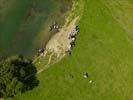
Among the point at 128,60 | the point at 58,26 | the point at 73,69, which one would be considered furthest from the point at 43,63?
the point at 128,60

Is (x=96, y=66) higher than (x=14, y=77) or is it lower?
lower

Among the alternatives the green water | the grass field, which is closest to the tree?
the grass field

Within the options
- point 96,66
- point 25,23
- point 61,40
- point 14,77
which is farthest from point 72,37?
point 14,77

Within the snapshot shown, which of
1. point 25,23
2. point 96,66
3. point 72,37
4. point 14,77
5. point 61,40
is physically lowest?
point 96,66

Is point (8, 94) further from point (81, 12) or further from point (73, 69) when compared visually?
point (81, 12)

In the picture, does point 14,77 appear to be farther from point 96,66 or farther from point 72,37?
point 96,66

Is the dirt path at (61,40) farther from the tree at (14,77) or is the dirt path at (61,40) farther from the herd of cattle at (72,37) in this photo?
the tree at (14,77)

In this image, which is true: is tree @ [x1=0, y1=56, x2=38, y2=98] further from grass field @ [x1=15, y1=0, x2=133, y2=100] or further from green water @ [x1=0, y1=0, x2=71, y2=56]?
green water @ [x1=0, y1=0, x2=71, y2=56]

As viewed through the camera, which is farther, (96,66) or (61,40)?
(61,40)
